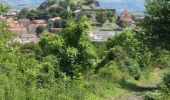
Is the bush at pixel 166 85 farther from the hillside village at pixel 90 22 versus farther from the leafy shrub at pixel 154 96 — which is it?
the hillside village at pixel 90 22

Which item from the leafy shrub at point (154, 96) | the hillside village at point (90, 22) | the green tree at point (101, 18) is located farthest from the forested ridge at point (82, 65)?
the green tree at point (101, 18)

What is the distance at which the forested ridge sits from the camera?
29.2 ft

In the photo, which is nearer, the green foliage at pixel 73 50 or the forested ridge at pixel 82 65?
the forested ridge at pixel 82 65

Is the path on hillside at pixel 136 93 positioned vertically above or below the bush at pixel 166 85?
below

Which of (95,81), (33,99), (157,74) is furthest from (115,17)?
(33,99)

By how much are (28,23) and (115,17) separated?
68.9 ft

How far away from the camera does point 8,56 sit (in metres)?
10.5

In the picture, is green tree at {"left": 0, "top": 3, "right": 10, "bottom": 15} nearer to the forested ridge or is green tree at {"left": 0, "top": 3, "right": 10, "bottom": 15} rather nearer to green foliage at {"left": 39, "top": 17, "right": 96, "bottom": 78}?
the forested ridge

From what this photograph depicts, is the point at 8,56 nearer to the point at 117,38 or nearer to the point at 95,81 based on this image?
the point at 95,81

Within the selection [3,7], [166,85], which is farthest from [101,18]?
[3,7]

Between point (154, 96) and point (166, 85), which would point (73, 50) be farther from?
point (154, 96)

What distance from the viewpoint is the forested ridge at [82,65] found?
29.2ft

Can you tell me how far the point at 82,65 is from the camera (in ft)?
45.1

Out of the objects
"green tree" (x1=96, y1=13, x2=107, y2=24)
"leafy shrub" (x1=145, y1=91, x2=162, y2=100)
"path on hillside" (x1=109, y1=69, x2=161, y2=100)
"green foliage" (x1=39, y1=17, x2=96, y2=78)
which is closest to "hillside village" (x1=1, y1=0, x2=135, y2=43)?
"green tree" (x1=96, y1=13, x2=107, y2=24)
